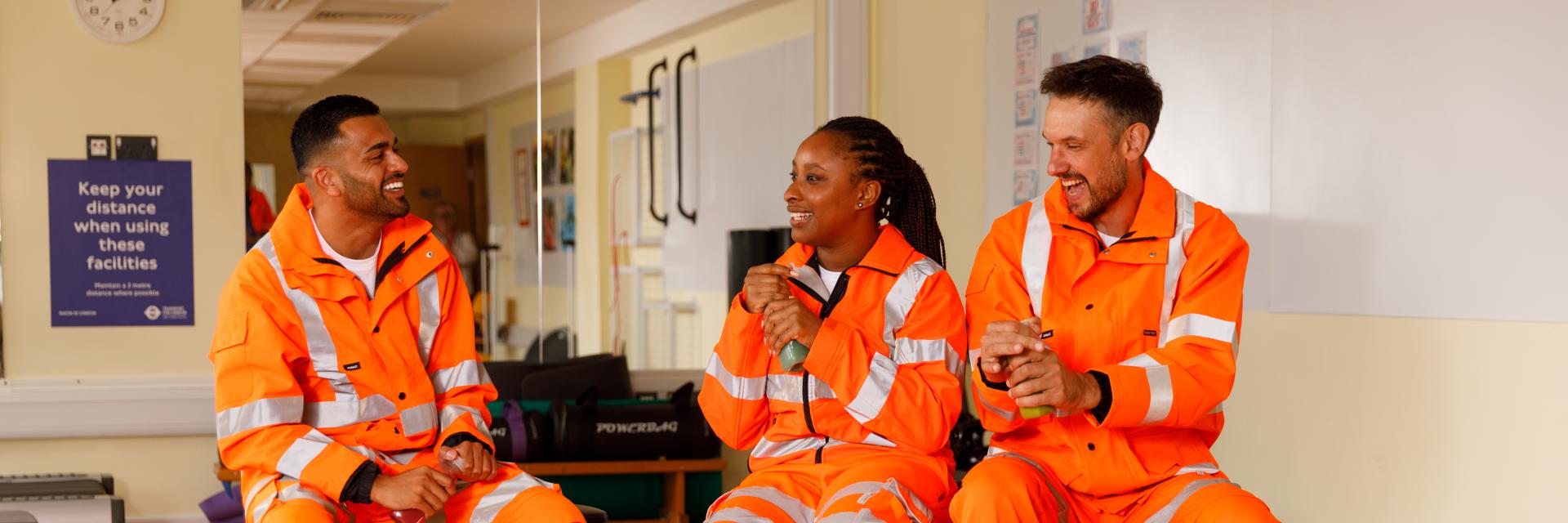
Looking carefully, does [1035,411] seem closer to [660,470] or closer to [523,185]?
[660,470]

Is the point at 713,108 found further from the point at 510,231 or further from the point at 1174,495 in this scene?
the point at 1174,495

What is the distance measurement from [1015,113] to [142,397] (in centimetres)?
269

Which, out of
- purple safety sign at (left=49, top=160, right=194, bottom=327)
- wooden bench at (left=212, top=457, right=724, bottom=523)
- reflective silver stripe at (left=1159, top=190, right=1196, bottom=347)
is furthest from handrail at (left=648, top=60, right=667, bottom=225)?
reflective silver stripe at (left=1159, top=190, right=1196, bottom=347)

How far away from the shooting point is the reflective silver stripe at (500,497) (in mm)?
2395

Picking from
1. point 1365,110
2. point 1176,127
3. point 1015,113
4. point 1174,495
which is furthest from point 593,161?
point 1174,495

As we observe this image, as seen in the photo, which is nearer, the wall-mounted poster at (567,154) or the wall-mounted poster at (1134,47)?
the wall-mounted poster at (1134,47)

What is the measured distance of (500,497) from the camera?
2.42 metres

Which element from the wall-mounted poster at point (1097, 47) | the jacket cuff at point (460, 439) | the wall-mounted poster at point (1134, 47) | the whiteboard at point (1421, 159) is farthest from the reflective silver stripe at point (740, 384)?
the wall-mounted poster at point (1097, 47)

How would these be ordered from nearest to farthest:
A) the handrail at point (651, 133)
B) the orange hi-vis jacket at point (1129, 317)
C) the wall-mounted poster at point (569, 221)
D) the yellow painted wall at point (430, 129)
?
the orange hi-vis jacket at point (1129, 317), the yellow painted wall at point (430, 129), the wall-mounted poster at point (569, 221), the handrail at point (651, 133)

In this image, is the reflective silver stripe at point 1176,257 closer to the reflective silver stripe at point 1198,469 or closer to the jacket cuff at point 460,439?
the reflective silver stripe at point 1198,469

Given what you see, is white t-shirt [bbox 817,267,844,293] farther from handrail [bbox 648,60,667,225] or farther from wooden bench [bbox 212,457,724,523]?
handrail [bbox 648,60,667,225]

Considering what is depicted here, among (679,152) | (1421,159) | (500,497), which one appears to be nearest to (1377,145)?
(1421,159)

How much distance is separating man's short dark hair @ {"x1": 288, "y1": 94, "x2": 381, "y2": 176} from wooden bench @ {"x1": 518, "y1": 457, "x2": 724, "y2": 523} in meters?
1.50

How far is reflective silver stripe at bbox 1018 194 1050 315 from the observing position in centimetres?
228
